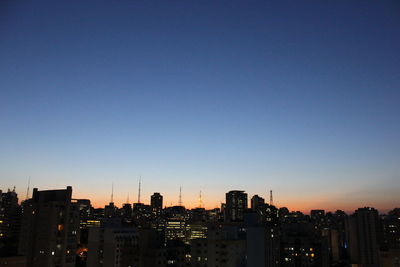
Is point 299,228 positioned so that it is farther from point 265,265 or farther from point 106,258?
point 106,258

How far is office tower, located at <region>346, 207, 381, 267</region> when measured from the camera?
95669 mm

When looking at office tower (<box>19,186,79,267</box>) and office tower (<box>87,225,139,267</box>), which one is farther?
office tower (<box>87,225,139,267</box>)

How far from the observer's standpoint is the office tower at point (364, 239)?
9567cm

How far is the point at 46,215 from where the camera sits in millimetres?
44938

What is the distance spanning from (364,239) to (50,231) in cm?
8518

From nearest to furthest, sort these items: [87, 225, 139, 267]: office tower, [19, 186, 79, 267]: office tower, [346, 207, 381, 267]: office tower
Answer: [19, 186, 79, 267]: office tower → [87, 225, 139, 267]: office tower → [346, 207, 381, 267]: office tower

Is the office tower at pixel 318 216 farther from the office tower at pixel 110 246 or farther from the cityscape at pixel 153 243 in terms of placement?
the office tower at pixel 110 246

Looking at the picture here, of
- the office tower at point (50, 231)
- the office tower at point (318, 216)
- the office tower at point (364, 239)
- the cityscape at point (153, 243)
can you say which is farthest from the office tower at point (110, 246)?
the office tower at point (318, 216)

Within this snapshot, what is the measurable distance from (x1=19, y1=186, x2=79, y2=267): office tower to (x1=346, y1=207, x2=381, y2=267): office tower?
263 ft

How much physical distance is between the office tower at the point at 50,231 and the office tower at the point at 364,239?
8003cm

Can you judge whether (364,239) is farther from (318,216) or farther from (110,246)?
(318,216)

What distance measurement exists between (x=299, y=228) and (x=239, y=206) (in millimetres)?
103604

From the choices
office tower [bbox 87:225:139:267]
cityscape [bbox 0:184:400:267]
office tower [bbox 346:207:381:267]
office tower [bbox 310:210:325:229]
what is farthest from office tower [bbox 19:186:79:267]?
office tower [bbox 310:210:325:229]

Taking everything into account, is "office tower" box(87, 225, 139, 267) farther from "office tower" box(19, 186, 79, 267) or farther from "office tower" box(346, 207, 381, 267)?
"office tower" box(346, 207, 381, 267)
